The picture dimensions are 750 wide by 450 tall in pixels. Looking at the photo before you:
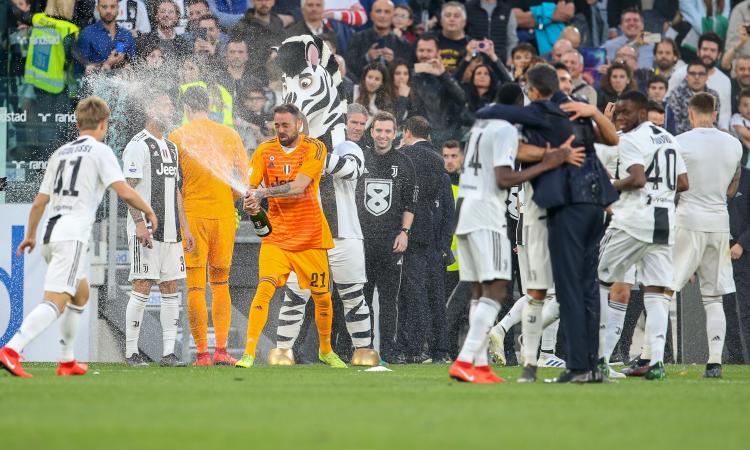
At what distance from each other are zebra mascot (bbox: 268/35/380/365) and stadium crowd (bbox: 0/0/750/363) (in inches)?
18.4

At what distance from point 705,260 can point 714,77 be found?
7281 mm

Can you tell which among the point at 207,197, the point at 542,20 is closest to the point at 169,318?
the point at 207,197

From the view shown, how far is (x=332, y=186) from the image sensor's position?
46.3ft

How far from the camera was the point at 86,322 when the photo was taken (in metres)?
14.6

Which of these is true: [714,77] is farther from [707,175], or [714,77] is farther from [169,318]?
[169,318]

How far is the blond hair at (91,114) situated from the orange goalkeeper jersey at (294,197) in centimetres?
259

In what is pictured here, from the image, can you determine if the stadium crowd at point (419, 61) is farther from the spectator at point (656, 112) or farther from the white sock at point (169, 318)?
the white sock at point (169, 318)

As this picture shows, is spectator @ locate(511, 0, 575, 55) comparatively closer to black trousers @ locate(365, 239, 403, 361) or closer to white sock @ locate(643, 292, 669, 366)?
black trousers @ locate(365, 239, 403, 361)

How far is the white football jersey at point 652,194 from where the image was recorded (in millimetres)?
11141

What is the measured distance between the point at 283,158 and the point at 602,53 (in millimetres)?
8303

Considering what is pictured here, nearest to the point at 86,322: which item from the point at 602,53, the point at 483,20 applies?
the point at 483,20

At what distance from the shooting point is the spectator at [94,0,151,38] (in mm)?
16562

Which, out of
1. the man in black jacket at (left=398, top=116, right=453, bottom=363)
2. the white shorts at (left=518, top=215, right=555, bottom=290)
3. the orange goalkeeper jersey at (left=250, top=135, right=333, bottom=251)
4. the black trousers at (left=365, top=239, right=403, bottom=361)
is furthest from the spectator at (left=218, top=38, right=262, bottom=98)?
the white shorts at (left=518, top=215, right=555, bottom=290)

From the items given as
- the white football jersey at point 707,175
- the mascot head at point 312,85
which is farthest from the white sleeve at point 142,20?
the white football jersey at point 707,175
